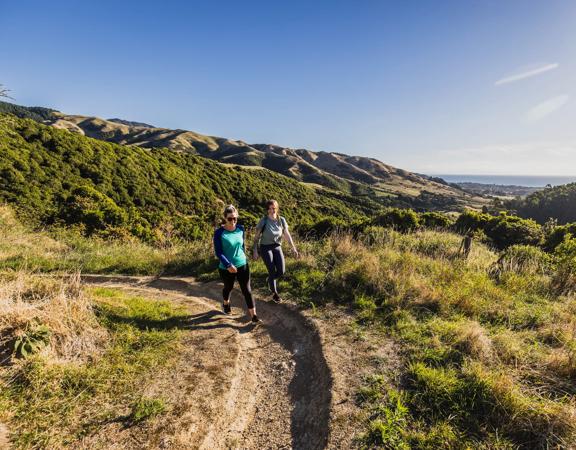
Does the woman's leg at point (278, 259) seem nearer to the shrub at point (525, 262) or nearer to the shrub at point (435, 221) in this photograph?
the shrub at point (525, 262)

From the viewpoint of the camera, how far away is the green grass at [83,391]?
318 centimetres

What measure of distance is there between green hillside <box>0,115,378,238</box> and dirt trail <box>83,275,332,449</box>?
34.1ft

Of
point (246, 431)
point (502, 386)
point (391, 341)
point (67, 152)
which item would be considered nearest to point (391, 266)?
point (391, 341)

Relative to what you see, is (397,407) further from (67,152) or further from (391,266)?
(67,152)

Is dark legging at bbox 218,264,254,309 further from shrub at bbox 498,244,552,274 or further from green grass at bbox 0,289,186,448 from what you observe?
shrub at bbox 498,244,552,274

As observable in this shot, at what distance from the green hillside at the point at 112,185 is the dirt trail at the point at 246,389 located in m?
10.4

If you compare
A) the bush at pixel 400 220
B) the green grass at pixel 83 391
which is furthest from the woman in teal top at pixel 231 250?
the bush at pixel 400 220

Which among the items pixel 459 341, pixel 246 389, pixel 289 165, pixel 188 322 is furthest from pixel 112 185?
pixel 289 165

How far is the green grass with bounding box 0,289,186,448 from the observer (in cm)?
A: 318

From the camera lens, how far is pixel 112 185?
94.9ft

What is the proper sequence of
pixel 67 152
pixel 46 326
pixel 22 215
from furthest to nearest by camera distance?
pixel 67 152 < pixel 22 215 < pixel 46 326

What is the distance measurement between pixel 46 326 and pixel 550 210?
7052 cm

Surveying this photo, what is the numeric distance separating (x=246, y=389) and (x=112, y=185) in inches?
1209

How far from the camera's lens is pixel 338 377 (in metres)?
3.96
